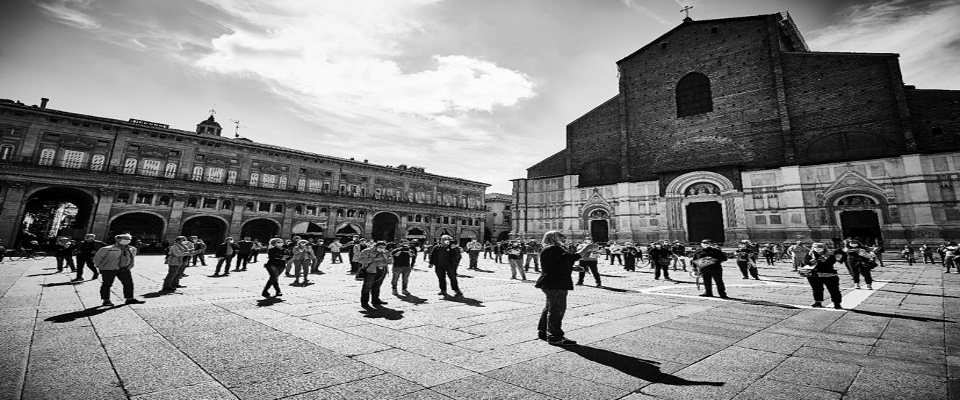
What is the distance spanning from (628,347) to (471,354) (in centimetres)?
193

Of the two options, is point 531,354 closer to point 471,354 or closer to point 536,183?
point 471,354

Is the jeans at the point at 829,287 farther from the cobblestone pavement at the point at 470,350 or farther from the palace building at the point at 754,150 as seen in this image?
the palace building at the point at 754,150

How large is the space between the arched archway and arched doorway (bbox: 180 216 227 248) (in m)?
2.05

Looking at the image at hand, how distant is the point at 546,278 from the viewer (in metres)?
4.83

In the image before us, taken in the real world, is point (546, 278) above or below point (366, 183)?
below

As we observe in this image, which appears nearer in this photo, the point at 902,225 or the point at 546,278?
the point at 546,278

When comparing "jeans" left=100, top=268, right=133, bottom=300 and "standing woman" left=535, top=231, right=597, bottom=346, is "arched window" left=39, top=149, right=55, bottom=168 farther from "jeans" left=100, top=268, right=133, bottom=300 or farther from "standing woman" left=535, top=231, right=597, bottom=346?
"standing woman" left=535, top=231, right=597, bottom=346

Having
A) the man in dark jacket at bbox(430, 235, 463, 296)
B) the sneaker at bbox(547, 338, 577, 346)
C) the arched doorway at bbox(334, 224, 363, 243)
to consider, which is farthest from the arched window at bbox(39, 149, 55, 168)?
the sneaker at bbox(547, 338, 577, 346)

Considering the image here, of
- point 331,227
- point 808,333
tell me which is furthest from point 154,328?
point 331,227

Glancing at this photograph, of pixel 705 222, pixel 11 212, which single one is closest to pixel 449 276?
pixel 705 222

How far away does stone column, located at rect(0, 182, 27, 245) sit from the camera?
25391 millimetres

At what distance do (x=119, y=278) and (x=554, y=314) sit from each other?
8.60m

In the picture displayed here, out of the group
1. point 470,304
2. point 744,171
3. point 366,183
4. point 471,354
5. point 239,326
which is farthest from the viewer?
point 366,183

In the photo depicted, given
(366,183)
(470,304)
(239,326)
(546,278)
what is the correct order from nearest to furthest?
(546,278) → (239,326) → (470,304) → (366,183)
